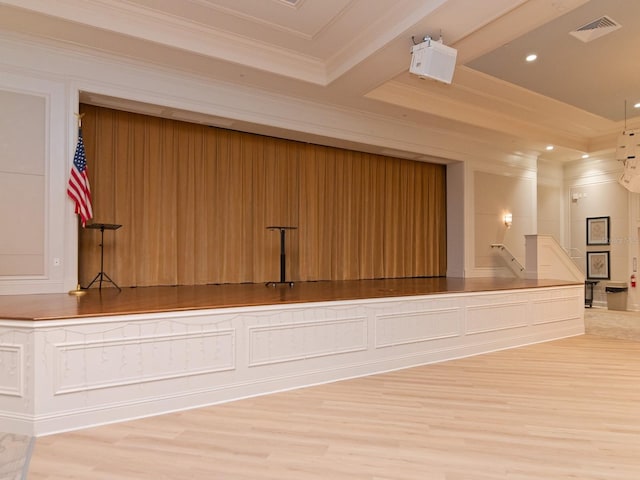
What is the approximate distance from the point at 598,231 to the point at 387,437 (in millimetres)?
11335

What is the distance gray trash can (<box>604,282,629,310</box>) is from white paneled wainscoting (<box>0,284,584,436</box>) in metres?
7.07

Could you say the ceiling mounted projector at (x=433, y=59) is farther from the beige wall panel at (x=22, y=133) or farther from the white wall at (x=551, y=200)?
the white wall at (x=551, y=200)

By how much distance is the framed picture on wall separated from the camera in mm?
11500

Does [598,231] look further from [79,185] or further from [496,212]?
[79,185]

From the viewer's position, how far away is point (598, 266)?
11.6 meters

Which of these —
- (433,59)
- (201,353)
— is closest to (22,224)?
(201,353)

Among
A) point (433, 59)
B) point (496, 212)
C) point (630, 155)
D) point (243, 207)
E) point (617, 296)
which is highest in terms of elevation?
point (433, 59)

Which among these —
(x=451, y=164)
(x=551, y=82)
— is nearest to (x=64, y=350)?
(x=551, y=82)

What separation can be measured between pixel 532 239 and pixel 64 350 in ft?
28.3

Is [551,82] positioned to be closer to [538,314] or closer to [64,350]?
[538,314]

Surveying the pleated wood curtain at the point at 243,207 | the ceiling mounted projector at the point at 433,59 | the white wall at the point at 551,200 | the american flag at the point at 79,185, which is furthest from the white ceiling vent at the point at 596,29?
the american flag at the point at 79,185

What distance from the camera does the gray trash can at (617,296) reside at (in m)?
10.6

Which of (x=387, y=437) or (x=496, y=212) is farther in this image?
(x=496, y=212)

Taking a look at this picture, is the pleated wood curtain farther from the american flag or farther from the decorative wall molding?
the decorative wall molding
